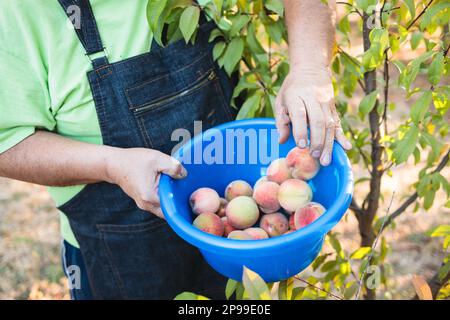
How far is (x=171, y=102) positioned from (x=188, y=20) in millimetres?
209

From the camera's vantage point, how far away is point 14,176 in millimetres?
1218

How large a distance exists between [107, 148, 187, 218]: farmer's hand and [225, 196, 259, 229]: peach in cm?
14

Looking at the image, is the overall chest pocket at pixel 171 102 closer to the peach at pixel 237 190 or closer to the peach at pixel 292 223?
the peach at pixel 237 190

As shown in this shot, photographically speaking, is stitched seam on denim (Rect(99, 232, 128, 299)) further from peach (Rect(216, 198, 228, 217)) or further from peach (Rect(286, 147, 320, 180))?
peach (Rect(286, 147, 320, 180))

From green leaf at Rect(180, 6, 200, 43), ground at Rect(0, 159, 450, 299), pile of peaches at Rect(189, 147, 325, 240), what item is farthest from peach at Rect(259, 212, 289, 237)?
ground at Rect(0, 159, 450, 299)

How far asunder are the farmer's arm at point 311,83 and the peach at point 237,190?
0.17m

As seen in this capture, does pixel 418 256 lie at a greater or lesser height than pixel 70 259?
lesser

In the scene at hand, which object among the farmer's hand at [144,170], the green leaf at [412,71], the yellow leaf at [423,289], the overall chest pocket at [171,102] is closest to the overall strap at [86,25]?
the overall chest pocket at [171,102]

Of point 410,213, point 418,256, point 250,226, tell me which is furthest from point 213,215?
point 410,213

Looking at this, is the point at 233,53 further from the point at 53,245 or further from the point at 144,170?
the point at 53,245

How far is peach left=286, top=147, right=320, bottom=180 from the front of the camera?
1.09m

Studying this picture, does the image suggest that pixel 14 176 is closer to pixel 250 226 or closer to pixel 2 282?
pixel 250 226

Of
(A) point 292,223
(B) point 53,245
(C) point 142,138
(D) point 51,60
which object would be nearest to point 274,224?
(A) point 292,223

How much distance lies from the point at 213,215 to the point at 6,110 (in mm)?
499
